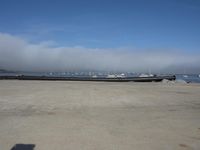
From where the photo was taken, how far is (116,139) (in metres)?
6.06

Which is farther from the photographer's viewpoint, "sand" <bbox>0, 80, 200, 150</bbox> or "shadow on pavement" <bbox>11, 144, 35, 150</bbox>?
"sand" <bbox>0, 80, 200, 150</bbox>

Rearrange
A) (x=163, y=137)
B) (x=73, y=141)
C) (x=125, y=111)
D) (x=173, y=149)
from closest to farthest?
(x=173, y=149)
(x=73, y=141)
(x=163, y=137)
(x=125, y=111)

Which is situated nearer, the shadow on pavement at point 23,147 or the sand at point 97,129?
the shadow on pavement at point 23,147

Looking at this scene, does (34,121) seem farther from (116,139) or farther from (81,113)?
(116,139)

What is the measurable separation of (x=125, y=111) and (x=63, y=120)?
3.02m

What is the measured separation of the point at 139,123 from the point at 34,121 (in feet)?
10.8

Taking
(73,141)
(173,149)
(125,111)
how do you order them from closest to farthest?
1. (173,149)
2. (73,141)
3. (125,111)

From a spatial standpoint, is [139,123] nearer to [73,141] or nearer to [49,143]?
[73,141]

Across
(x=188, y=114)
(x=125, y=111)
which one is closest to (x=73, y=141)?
(x=125, y=111)

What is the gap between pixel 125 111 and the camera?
33.2ft

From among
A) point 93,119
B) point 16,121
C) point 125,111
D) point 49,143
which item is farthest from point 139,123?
point 16,121

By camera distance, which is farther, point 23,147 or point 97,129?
point 97,129

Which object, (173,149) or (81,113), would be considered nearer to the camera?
(173,149)

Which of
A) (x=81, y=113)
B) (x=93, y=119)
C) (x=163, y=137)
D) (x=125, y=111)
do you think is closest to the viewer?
(x=163, y=137)
